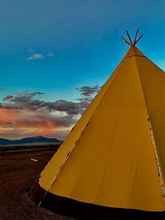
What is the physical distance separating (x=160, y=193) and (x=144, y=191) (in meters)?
0.36

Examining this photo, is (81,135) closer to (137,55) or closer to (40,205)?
(40,205)

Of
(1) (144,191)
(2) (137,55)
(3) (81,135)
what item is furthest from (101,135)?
(2) (137,55)

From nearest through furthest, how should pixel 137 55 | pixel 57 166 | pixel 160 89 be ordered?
pixel 57 166, pixel 160 89, pixel 137 55

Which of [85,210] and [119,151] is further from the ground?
[119,151]

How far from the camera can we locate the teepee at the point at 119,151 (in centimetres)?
687

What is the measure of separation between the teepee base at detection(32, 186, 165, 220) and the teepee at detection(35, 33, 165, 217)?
0.04m

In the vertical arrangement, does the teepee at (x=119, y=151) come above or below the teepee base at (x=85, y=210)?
above

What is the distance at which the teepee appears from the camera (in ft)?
22.5

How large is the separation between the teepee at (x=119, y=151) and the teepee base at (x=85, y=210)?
4 centimetres

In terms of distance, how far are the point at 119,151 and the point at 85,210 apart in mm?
1705

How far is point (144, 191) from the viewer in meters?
6.79

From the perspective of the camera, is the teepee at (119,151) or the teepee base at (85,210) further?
the teepee at (119,151)

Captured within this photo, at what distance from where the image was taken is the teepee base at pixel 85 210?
6.52 metres

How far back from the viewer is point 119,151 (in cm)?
758
